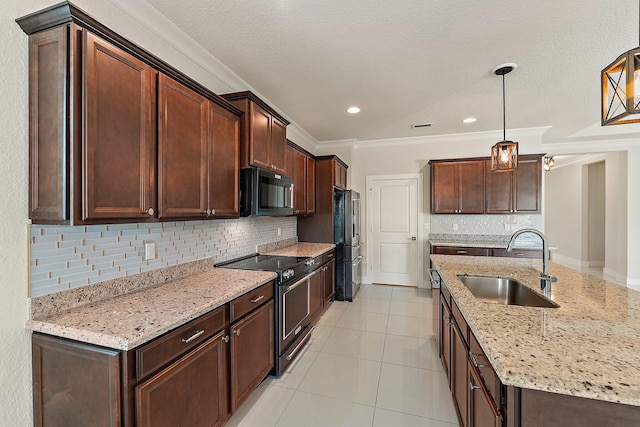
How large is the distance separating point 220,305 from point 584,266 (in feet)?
29.2

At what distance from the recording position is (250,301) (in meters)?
1.95

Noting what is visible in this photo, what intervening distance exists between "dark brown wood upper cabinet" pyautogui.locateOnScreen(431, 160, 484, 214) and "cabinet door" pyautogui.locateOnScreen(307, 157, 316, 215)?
80.1 inches

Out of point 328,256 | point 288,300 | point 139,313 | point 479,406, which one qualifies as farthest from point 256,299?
point 328,256

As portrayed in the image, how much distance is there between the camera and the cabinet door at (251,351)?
5.85 ft

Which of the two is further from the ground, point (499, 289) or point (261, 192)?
point (261, 192)

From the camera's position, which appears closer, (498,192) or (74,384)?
(74,384)

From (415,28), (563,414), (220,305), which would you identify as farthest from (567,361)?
(415,28)

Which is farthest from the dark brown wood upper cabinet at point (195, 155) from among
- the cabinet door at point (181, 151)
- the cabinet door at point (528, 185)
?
the cabinet door at point (528, 185)

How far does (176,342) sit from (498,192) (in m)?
4.77

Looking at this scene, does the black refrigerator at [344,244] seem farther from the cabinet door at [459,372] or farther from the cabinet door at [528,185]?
the cabinet door at [528,185]

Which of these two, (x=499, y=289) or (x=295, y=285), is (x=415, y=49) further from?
(x=295, y=285)

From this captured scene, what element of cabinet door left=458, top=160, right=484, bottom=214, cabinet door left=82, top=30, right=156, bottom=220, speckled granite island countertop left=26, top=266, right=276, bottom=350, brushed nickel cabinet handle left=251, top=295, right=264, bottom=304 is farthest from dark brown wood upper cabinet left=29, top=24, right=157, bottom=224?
cabinet door left=458, top=160, right=484, bottom=214

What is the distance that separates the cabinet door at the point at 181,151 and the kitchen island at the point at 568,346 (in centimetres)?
173

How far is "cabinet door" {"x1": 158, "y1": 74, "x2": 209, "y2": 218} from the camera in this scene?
164 cm
